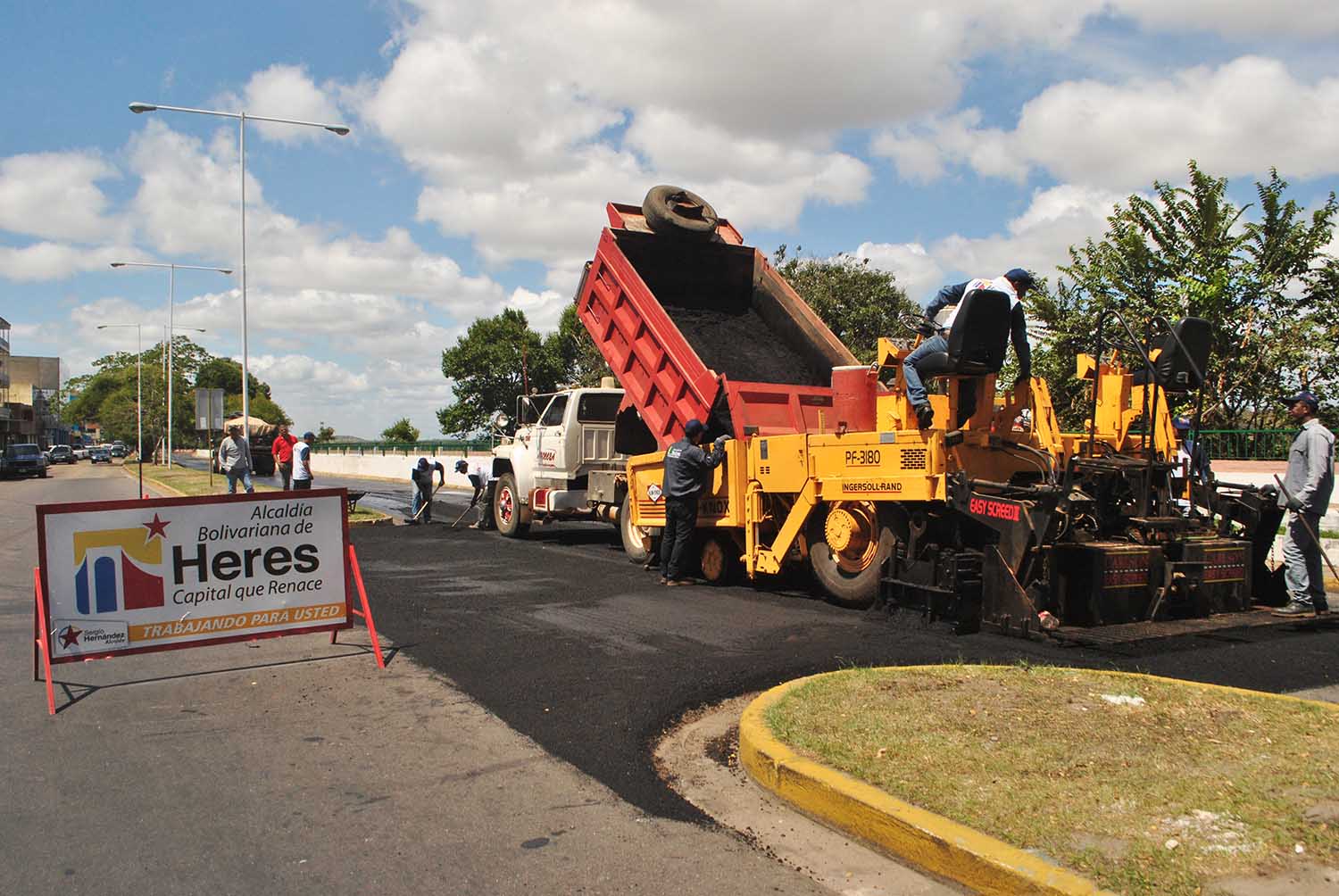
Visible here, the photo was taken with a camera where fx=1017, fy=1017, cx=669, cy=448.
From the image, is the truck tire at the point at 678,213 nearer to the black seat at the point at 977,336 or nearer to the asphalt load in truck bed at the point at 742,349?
the asphalt load in truck bed at the point at 742,349

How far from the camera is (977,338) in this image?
765 cm

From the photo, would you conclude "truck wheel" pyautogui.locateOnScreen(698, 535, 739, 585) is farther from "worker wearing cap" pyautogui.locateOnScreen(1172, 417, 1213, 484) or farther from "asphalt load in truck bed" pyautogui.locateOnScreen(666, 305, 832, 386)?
"worker wearing cap" pyautogui.locateOnScreen(1172, 417, 1213, 484)

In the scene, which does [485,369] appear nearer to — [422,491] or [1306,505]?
[422,491]

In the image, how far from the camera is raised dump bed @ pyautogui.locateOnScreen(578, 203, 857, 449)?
10109 mm

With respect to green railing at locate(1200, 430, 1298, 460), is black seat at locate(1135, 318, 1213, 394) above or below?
above

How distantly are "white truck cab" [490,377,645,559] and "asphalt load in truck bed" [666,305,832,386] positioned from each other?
2.08 metres

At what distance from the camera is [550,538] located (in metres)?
15.8

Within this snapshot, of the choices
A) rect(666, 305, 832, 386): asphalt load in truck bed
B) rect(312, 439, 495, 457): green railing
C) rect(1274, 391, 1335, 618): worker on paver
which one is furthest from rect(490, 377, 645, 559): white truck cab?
rect(312, 439, 495, 457): green railing

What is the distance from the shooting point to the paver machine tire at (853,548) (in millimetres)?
8188

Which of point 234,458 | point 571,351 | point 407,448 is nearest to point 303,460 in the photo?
point 234,458

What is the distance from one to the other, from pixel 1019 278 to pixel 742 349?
3.81 m

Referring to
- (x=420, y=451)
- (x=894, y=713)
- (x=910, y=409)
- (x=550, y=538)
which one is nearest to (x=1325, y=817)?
(x=894, y=713)

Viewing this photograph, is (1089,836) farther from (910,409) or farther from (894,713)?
(910,409)

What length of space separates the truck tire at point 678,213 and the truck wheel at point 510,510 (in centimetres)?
520
